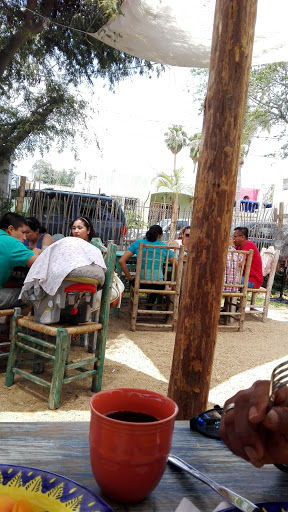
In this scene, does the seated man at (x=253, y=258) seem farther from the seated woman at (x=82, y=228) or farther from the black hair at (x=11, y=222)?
the black hair at (x=11, y=222)

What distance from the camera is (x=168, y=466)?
0.79 metres

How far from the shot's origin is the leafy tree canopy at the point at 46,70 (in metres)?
6.83

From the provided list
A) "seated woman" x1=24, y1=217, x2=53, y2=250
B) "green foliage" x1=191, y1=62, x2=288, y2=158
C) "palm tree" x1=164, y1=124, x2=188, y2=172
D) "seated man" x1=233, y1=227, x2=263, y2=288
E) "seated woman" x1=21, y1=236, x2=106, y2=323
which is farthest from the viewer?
"palm tree" x1=164, y1=124, x2=188, y2=172

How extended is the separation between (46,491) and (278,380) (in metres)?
0.39

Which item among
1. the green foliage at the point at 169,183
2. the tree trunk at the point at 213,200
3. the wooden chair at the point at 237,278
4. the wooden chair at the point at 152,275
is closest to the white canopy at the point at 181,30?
the wooden chair at the point at 152,275

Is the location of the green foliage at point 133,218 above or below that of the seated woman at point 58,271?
above

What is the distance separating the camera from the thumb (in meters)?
0.56

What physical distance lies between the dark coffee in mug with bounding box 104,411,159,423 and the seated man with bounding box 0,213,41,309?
9.23 feet

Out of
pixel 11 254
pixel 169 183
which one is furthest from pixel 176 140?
pixel 11 254

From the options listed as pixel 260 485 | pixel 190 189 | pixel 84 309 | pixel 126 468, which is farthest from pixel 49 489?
pixel 190 189

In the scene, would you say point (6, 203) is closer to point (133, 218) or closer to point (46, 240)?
point (46, 240)

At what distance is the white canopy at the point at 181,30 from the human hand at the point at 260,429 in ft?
14.3

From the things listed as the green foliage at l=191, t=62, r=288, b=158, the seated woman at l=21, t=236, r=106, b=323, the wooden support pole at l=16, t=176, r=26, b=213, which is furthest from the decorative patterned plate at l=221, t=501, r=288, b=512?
the green foliage at l=191, t=62, r=288, b=158

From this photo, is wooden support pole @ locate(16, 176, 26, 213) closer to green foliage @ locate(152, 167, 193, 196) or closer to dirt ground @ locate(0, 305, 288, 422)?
dirt ground @ locate(0, 305, 288, 422)
